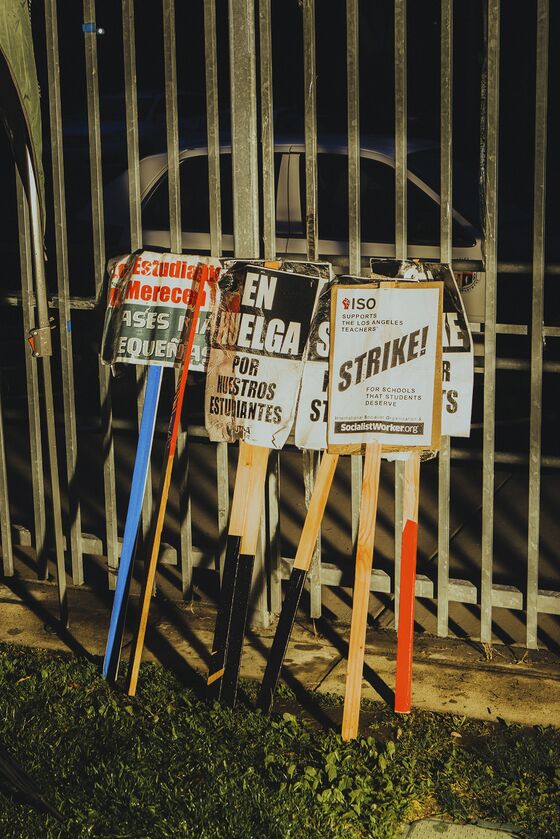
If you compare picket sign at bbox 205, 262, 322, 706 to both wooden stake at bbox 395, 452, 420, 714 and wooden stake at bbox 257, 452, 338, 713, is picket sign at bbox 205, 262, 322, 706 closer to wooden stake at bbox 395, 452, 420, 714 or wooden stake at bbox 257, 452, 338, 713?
wooden stake at bbox 257, 452, 338, 713

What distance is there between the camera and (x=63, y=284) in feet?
15.7

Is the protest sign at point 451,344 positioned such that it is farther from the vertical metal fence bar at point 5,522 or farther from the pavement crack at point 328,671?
the vertical metal fence bar at point 5,522

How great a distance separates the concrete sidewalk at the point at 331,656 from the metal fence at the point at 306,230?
12cm

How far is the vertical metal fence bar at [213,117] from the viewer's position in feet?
14.1

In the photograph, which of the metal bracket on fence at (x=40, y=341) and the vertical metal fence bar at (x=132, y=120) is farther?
the vertical metal fence bar at (x=132, y=120)

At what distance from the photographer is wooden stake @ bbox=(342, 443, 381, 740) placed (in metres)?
3.86

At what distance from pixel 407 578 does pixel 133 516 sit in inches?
43.3

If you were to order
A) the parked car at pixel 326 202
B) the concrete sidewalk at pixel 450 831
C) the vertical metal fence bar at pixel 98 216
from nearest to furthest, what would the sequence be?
1. the concrete sidewalk at pixel 450 831
2. the vertical metal fence bar at pixel 98 216
3. the parked car at pixel 326 202

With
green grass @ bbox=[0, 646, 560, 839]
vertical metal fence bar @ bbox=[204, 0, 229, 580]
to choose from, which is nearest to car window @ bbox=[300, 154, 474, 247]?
vertical metal fence bar @ bbox=[204, 0, 229, 580]

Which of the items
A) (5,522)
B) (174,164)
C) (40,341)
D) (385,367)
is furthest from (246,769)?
(174,164)

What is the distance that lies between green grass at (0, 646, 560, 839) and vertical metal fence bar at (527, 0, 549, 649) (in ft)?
2.19

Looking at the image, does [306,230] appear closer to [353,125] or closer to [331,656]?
[353,125]

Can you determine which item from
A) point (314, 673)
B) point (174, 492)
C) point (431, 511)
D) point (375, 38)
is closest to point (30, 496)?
point (174, 492)

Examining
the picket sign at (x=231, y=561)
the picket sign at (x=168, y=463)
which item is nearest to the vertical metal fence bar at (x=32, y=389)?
the picket sign at (x=168, y=463)
